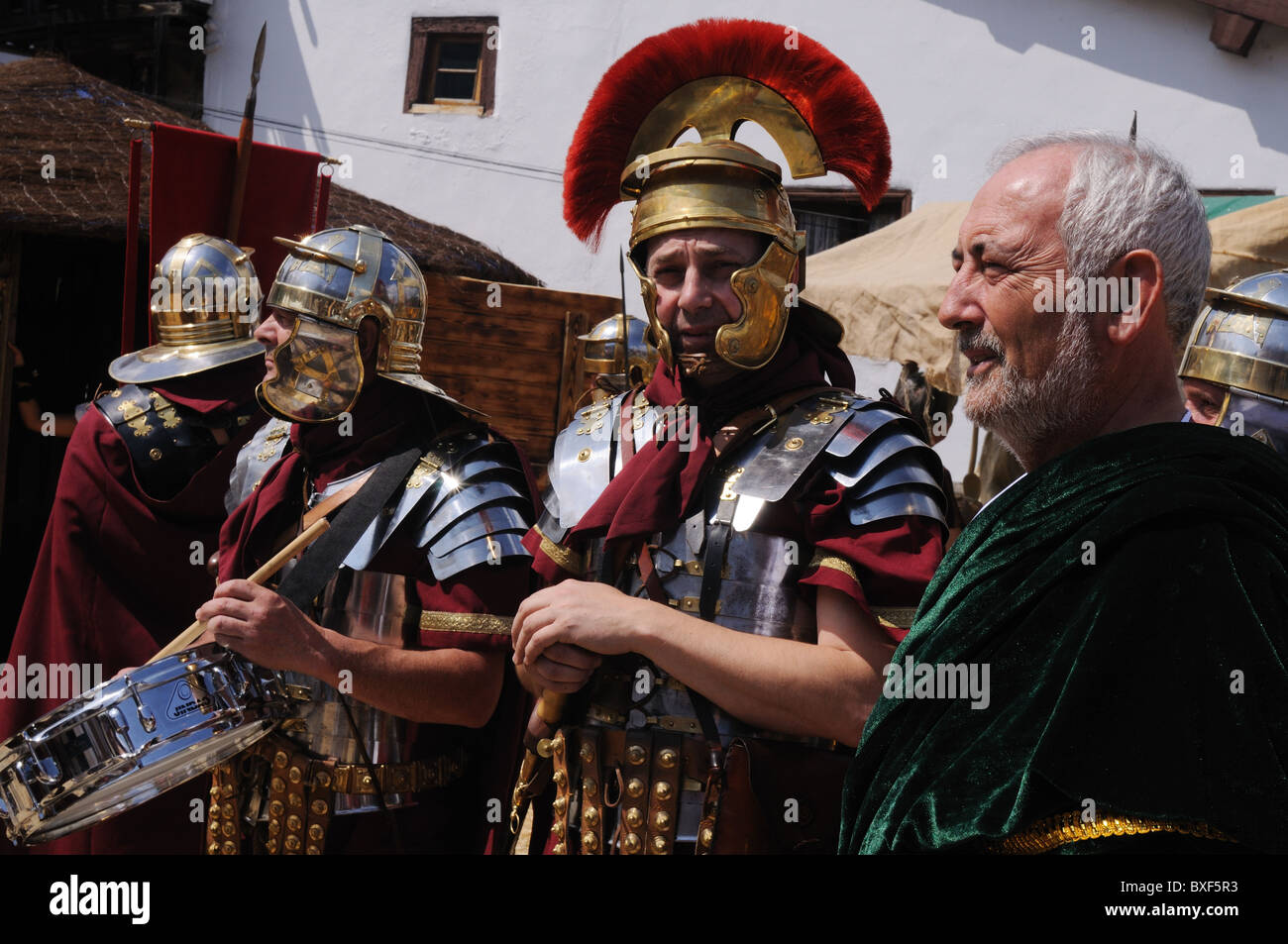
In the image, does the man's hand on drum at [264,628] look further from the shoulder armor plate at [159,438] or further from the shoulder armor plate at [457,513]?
the shoulder armor plate at [159,438]

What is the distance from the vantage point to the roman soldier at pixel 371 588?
292 centimetres

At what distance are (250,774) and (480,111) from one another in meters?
9.98

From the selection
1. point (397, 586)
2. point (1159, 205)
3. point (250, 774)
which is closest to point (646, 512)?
point (397, 586)

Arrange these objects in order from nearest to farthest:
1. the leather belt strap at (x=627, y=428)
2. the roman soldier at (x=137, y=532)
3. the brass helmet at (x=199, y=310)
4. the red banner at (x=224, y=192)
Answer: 1. the leather belt strap at (x=627, y=428)
2. the roman soldier at (x=137, y=532)
3. the brass helmet at (x=199, y=310)
4. the red banner at (x=224, y=192)

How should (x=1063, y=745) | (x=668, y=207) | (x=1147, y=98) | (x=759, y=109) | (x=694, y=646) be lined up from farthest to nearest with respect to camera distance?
(x=1147, y=98)
(x=759, y=109)
(x=668, y=207)
(x=694, y=646)
(x=1063, y=745)

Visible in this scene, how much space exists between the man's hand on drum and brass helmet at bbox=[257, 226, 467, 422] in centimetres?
57

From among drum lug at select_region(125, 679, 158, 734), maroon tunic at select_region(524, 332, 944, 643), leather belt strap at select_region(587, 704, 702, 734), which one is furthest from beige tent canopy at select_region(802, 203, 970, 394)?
drum lug at select_region(125, 679, 158, 734)

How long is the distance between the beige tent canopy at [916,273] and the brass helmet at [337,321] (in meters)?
3.29

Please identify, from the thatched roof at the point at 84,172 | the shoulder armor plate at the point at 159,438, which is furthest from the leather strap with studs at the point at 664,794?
the thatched roof at the point at 84,172

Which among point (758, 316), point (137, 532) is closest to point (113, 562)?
point (137, 532)

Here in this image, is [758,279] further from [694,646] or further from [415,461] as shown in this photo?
[415,461]

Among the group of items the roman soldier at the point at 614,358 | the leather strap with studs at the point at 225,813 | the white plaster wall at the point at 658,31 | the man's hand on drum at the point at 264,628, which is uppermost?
the white plaster wall at the point at 658,31

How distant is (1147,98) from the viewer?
10.2 metres

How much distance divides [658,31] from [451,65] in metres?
2.23
